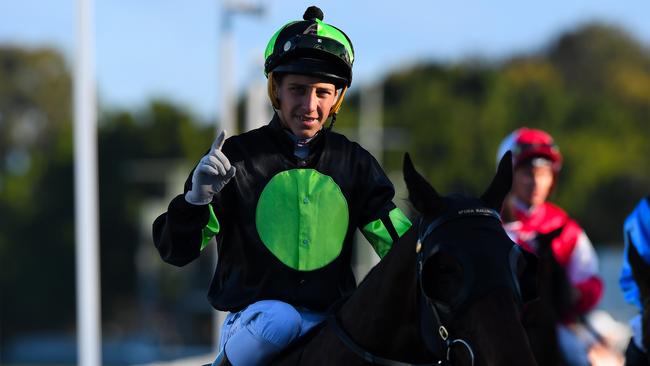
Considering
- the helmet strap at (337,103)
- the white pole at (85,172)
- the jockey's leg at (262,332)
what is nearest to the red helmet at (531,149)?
the helmet strap at (337,103)

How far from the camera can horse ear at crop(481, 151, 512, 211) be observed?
4082 millimetres

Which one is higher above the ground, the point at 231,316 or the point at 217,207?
the point at 217,207

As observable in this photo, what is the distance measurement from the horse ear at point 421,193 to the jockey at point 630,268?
9.06 ft

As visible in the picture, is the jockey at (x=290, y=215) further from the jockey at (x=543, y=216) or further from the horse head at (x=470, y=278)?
the jockey at (x=543, y=216)

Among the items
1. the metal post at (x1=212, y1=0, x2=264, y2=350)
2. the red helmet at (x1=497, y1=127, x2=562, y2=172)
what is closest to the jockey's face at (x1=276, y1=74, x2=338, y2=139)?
the red helmet at (x1=497, y1=127, x2=562, y2=172)

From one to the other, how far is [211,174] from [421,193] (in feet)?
2.50

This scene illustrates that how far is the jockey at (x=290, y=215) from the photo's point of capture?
4.61 metres

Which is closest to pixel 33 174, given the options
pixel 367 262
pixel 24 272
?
pixel 24 272

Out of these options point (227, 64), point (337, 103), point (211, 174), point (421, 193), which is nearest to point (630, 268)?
point (337, 103)

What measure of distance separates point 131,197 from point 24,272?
19.7ft

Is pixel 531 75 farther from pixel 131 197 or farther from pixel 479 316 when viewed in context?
pixel 479 316

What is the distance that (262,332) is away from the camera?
4.55m

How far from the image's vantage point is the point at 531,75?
74.4m

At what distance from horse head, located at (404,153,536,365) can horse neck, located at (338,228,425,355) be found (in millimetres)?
91
